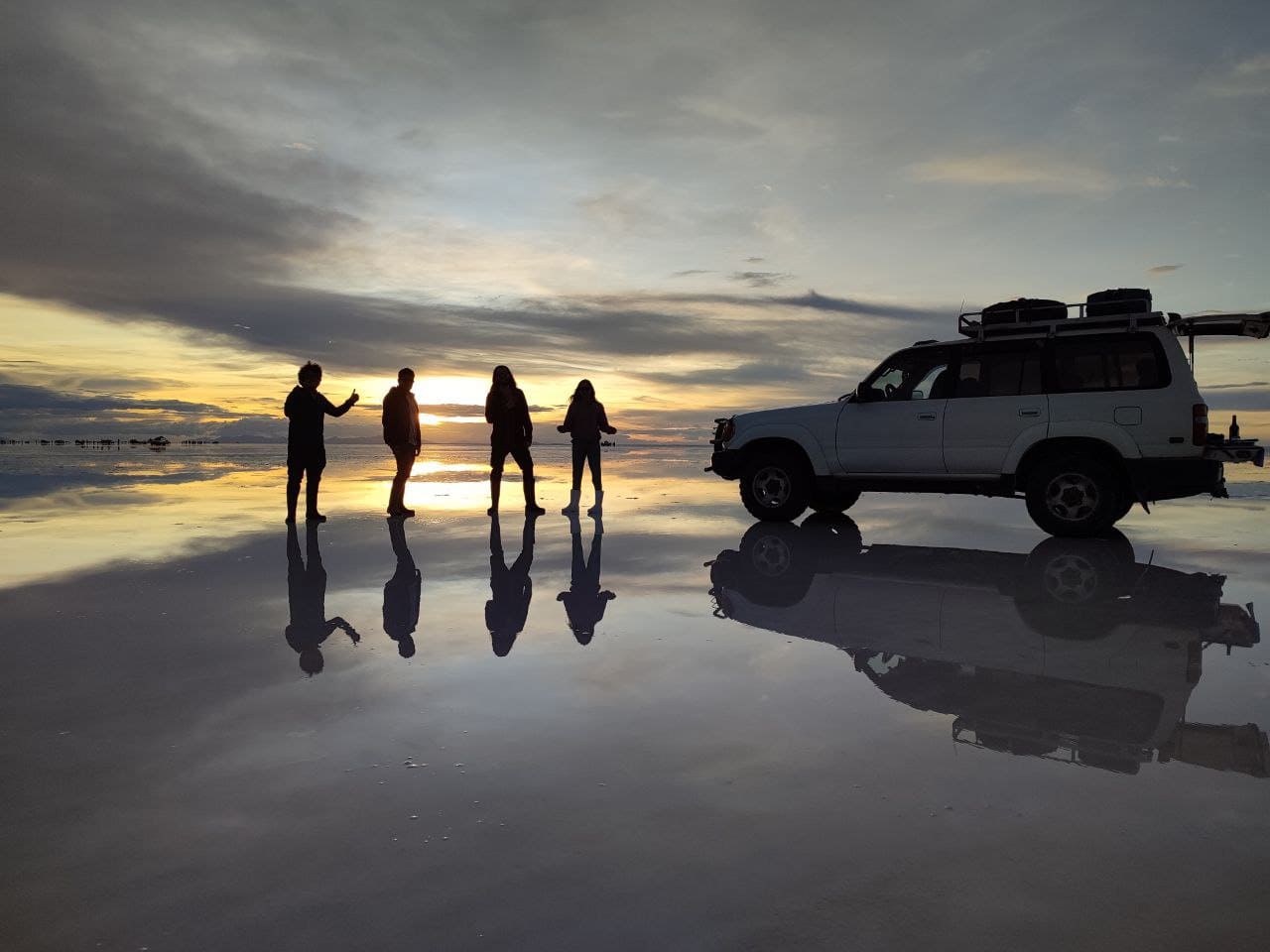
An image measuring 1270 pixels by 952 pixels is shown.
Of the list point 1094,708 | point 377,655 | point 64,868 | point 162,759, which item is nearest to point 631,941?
point 64,868

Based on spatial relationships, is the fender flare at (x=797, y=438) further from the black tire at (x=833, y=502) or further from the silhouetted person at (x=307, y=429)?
the silhouetted person at (x=307, y=429)

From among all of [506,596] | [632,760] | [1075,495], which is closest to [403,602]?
[506,596]

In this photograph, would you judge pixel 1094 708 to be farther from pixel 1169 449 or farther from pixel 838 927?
pixel 1169 449

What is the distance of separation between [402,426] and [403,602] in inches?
268

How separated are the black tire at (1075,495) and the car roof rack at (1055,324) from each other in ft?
4.88

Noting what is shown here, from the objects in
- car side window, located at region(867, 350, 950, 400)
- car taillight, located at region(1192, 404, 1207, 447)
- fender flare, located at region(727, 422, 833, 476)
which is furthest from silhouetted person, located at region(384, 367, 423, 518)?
car taillight, located at region(1192, 404, 1207, 447)

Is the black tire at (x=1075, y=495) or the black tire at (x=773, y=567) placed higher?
the black tire at (x=1075, y=495)

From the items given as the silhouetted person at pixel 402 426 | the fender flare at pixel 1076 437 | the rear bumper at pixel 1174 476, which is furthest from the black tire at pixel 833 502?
the silhouetted person at pixel 402 426

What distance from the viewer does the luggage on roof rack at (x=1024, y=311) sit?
412 inches

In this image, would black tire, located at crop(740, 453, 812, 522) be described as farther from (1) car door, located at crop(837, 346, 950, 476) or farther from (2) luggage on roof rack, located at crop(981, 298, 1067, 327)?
(2) luggage on roof rack, located at crop(981, 298, 1067, 327)

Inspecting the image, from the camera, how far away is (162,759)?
3549 millimetres

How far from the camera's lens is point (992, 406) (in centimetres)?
1055

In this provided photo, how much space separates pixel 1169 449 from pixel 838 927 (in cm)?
917

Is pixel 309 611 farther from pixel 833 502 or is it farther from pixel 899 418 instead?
pixel 833 502
